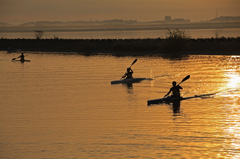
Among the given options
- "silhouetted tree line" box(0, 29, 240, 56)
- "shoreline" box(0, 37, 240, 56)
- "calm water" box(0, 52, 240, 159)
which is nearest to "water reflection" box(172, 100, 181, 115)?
"calm water" box(0, 52, 240, 159)

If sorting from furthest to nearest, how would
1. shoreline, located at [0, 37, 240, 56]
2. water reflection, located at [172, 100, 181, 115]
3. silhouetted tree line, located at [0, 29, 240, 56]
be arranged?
silhouetted tree line, located at [0, 29, 240, 56] < shoreline, located at [0, 37, 240, 56] < water reflection, located at [172, 100, 181, 115]

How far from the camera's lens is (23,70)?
150 ft

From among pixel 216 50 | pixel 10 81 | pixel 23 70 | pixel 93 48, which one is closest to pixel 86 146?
pixel 10 81

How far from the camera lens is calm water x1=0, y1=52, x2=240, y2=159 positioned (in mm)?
15719

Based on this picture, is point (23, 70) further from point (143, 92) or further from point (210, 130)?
point (210, 130)

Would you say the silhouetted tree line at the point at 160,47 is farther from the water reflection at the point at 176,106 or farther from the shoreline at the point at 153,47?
the water reflection at the point at 176,106

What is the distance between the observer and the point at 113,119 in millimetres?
20812

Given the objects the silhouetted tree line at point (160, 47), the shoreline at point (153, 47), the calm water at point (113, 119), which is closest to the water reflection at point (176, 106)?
the calm water at point (113, 119)

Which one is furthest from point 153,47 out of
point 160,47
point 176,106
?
point 176,106

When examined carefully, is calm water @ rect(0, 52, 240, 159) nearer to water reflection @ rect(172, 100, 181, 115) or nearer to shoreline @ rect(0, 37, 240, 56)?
water reflection @ rect(172, 100, 181, 115)

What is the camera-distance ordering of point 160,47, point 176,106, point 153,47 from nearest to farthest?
point 176,106, point 160,47, point 153,47

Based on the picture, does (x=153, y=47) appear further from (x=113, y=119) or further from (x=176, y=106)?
(x=113, y=119)

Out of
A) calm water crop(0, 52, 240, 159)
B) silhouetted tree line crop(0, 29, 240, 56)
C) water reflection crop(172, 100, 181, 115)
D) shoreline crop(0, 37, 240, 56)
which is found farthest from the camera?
silhouetted tree line crop(0, 29, 240, 56)

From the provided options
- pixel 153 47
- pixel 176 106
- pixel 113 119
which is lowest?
pixel 113 119
